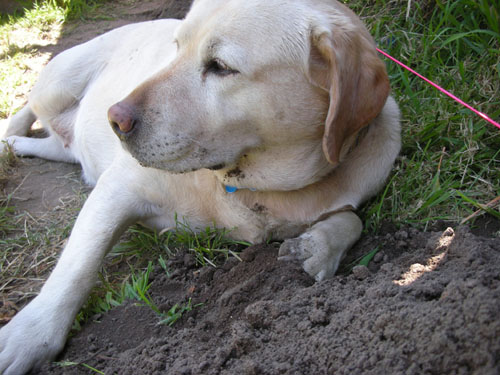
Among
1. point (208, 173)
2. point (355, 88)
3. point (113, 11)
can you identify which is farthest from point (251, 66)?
point (113, 11)

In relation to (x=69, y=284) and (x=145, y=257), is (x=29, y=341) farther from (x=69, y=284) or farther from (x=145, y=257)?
(x=145, y=257)

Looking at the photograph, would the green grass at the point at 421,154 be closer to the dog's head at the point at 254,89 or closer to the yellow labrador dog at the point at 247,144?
the yellow labrador dog at the point at 247,144

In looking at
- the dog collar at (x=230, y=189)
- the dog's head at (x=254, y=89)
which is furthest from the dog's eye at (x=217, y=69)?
the dog collar at (x=230, y=189)

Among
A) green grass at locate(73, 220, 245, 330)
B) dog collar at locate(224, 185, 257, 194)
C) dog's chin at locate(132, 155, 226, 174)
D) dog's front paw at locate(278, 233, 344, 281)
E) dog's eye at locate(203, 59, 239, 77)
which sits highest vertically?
dog's eye at locate(203, 59, 239, 77)

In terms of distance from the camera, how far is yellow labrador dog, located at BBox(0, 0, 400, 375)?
206cm

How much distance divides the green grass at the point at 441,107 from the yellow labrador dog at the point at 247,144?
265 mm

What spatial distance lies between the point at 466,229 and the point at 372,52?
0.87 m

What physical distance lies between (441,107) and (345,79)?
1.36m

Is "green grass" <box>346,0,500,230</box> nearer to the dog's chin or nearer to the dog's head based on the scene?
the dog's head

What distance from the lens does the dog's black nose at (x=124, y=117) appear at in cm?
206

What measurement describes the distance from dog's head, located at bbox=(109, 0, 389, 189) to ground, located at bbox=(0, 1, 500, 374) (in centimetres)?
55

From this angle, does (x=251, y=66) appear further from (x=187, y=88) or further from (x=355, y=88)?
(x=355, y=88)

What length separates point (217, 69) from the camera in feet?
6.93

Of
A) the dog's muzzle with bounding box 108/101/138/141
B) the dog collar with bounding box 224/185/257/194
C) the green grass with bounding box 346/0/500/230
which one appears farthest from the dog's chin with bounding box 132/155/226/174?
the green grass with bounding box 346/0/500/230
